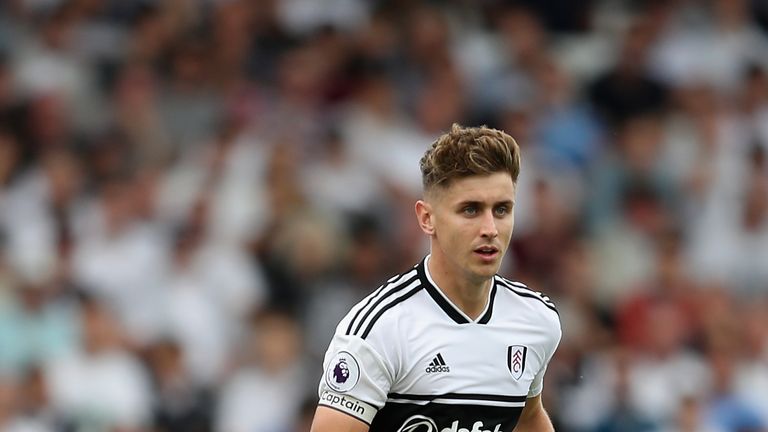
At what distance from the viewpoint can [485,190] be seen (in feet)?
18.4

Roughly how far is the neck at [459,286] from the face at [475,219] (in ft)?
0.27

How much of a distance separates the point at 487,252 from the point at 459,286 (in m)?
0.23

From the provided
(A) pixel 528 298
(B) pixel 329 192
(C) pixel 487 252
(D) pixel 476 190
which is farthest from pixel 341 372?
(B) pixel 329 192

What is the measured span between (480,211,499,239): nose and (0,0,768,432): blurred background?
4.42 meters

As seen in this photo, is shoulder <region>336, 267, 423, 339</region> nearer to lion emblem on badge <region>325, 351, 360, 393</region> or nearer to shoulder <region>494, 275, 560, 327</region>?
lion emblem on badge <region>325, 351, 360, 393</region>

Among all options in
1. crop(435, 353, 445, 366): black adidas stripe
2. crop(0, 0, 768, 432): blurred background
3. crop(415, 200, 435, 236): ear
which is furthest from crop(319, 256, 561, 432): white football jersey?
crop(0, 0, 768, 432): blurred background

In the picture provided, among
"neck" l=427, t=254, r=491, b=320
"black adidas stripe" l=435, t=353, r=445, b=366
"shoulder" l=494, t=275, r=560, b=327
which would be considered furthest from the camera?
"shoulder" l=494, t=275, r=560, b=327

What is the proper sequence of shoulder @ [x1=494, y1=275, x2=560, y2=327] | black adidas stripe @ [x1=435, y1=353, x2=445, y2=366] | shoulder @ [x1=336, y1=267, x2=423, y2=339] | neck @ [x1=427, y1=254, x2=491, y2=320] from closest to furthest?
shoulder @ [x1=336, y1=267, x2=423, y2=339], black adidas stripe @ [x1=435, y1=353, x2=445, y2=366], neck @ [x1=427, y1=254, x2=491, y2=320], shoulder @ [x1=494, y1=275, x2=560, y2=327]

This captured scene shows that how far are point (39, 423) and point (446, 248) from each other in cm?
549

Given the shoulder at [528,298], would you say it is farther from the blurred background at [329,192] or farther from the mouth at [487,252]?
the blurred background at [329,192]

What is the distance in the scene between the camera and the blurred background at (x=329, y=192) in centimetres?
1087

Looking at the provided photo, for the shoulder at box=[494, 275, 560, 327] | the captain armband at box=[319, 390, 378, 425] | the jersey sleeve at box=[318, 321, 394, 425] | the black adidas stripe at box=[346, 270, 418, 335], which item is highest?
the shoulder at box=[494, 275, 560, 327]

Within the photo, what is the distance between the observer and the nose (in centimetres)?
559

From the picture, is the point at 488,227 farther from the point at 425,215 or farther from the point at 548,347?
the point at 548,347
